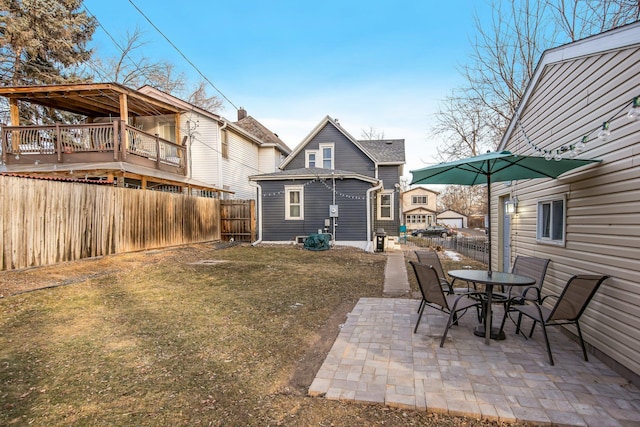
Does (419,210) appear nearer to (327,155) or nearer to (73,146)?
(327,155)

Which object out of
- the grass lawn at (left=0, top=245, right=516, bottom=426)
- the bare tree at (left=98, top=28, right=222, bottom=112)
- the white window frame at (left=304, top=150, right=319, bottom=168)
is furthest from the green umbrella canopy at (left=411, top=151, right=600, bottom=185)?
the bare tree at (left=98, top=28, right=222, bottom=112)

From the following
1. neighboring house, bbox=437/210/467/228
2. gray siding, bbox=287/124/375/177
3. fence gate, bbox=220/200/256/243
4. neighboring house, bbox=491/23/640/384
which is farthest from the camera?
neighboring house, bbox=437/210/467/228

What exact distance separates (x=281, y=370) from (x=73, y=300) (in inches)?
167

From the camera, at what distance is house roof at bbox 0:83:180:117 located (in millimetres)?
10422

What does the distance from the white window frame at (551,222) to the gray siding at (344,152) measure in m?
12.1

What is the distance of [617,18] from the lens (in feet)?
29.7

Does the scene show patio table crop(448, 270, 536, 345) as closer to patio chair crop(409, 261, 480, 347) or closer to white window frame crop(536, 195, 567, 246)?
patio chair crop(409, 261, 480, 347)

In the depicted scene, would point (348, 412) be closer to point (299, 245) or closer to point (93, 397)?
point (93, 397)

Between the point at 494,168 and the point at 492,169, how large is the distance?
0.06 meters

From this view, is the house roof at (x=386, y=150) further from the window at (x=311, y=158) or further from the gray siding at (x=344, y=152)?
the window at (x=311, y=158)

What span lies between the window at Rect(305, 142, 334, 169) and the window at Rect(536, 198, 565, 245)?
12.7m

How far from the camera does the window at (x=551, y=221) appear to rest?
4.53 metres

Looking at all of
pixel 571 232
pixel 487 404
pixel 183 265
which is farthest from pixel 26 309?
pixel 571 232

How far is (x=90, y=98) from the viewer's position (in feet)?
39.7
